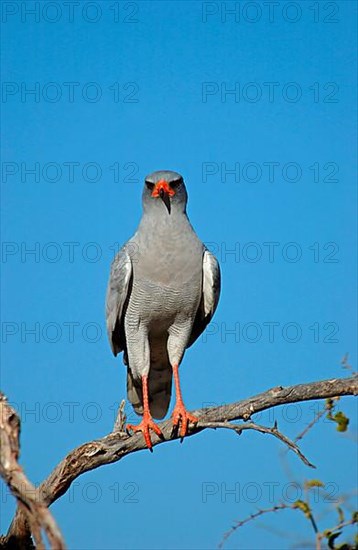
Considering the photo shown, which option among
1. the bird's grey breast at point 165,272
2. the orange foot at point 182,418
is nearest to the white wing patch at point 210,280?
the bird's grey breast at point 165,272

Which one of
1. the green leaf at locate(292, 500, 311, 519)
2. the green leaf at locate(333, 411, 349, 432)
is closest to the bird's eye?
the green leaf at locate(333, 411, 349, 432)

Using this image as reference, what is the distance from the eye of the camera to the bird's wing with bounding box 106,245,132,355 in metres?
8.12

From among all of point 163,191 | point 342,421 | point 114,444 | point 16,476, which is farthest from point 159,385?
point 16,476

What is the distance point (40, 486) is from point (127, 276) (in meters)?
2.32

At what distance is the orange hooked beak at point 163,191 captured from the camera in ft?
26.4

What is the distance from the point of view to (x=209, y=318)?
8.68 m

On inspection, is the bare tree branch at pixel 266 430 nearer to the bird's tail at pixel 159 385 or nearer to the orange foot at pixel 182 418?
the orange foot at pixel 182 418

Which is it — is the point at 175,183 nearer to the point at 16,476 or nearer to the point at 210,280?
the point at 210,280

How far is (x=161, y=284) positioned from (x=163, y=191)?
95cm

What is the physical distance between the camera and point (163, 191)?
8078mm

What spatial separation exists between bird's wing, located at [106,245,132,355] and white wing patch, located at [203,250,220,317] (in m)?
0.80

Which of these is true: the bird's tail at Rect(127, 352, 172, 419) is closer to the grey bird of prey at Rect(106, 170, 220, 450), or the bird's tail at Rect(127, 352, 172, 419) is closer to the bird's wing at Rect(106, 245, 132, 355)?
the grey bird of prey at Rect(106, 170, 220, 450)

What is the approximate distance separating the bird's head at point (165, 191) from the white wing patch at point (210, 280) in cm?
59

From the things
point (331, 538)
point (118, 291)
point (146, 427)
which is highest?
point (118, 291)
